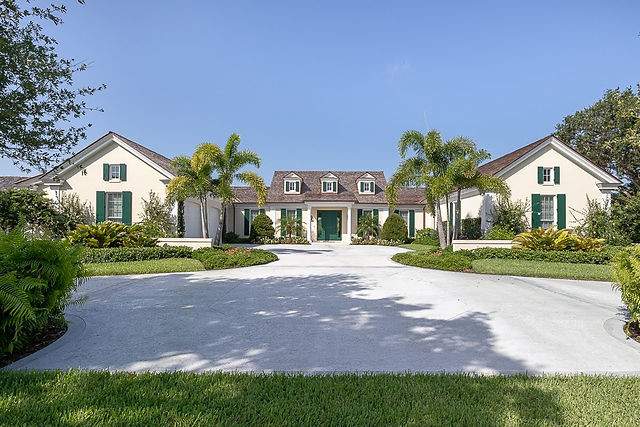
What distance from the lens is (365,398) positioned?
119 inches

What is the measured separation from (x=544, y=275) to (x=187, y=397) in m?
10.7

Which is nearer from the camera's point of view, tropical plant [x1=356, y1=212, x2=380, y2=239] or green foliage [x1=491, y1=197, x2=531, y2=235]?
green foliage [x1=491, y1=197, x2=531, y2=235]

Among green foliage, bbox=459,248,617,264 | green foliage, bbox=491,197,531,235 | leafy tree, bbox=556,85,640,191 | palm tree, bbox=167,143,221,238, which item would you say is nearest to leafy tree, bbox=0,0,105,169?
palm tree, bbox=167,143,221,238

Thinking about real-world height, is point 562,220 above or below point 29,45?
below

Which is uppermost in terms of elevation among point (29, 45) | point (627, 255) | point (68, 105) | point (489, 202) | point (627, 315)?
point (29, 45)

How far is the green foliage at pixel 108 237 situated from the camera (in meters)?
14.1

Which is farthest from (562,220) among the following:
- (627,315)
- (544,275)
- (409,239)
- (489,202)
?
(627,315)

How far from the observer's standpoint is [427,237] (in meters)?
25.0

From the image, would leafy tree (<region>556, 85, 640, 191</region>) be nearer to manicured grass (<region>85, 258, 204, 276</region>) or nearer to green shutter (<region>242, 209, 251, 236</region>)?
green shutter (<region>242, 209, 251, 236</region>)

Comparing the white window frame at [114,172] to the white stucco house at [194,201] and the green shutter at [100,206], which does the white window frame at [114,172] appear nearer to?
the white stucco house at [194,201]

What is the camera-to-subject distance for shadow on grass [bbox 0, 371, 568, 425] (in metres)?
2.68

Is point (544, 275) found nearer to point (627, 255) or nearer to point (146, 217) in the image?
point (627, 255)

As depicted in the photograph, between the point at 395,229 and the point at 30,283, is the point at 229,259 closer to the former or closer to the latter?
the point at 30,283

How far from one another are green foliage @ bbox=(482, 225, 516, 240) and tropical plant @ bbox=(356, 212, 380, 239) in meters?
9.62
